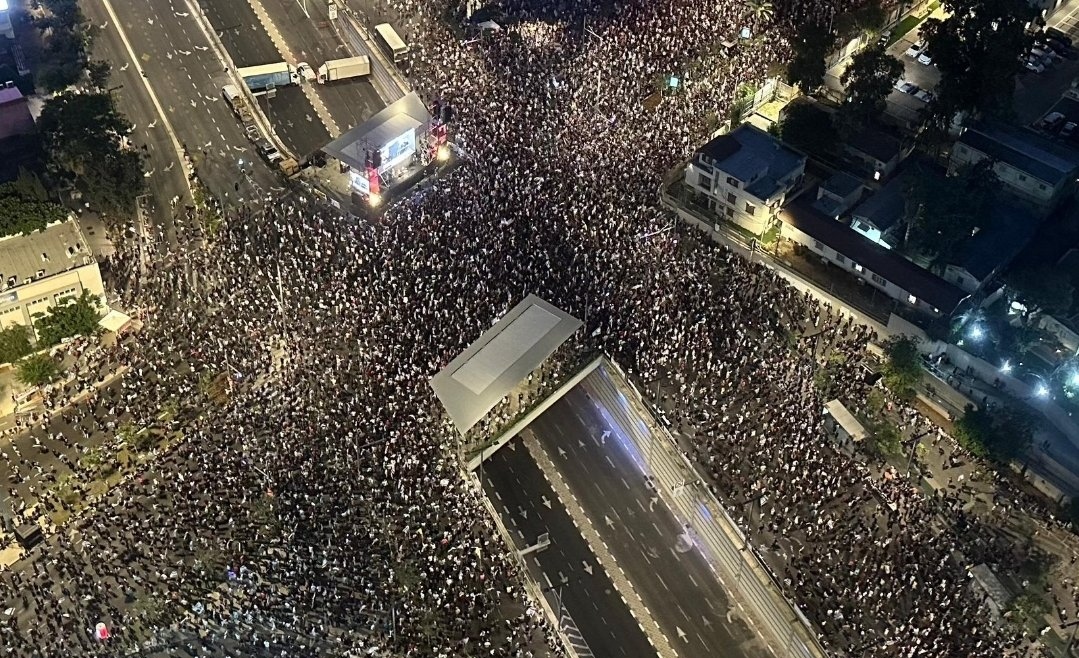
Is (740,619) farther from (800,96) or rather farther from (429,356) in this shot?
(800,96)

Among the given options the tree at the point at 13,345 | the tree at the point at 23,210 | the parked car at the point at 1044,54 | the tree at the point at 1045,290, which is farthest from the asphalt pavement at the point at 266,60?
the parked car at the point at 1044,54

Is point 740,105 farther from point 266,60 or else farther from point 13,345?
point 13,345

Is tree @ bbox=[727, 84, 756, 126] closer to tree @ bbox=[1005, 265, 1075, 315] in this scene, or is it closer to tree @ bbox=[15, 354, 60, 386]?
tree @ bbox=[1005, 265, 1075, 315]

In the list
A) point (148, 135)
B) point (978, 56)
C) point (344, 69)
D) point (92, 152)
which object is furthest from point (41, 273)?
point (978, 56)

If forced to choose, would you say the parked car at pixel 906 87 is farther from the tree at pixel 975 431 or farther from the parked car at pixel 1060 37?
the tree at pixel 975 431

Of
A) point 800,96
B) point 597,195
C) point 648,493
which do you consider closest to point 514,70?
point 597,195

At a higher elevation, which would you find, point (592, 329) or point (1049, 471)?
point (592, 329)
